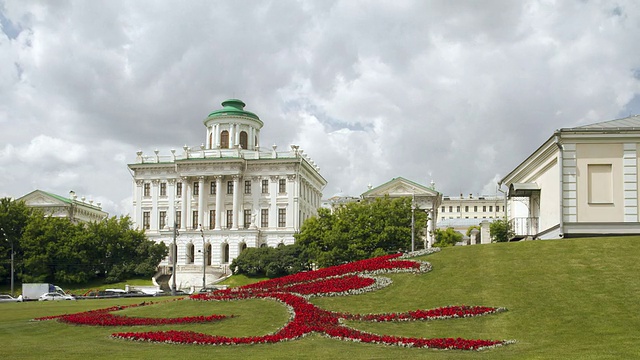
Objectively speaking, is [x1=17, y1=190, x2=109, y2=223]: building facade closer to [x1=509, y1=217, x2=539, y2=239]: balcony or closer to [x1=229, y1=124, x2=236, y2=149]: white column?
[x1=229, y1=124, x2=236, y2=149]: white column

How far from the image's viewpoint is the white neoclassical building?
3752 inches

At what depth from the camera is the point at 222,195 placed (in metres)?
96.9

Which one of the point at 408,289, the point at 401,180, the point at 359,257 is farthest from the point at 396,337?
the point at 401,180

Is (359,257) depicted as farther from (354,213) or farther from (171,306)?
(171,306)

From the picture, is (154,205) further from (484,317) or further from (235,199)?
(484,317)

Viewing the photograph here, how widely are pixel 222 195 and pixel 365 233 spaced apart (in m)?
35.9

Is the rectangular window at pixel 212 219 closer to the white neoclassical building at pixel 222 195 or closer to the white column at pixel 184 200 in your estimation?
the white neoclassical building at pixel 222 195

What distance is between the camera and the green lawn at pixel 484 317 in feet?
63.9

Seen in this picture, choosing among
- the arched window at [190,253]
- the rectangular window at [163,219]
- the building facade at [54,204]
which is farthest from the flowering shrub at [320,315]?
the building facade at [54,204]

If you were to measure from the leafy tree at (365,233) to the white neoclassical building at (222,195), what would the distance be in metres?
26.0

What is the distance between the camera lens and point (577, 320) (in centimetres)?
2314

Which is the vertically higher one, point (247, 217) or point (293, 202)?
point (293, 202)

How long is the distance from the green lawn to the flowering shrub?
52cm

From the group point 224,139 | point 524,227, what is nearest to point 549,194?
point 524,227
